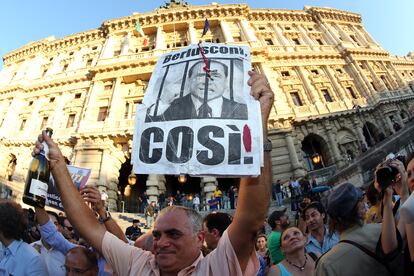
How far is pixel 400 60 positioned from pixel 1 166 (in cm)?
4425

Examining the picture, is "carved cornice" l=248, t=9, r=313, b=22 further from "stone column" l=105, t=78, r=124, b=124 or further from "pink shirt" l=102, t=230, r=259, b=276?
"pink shirt" l=102, t=230, r=259, b=276

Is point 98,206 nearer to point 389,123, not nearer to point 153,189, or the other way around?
point 153,189

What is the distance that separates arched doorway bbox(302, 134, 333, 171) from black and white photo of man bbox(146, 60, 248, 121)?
63.4 ft

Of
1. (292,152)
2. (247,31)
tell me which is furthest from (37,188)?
(247,31)

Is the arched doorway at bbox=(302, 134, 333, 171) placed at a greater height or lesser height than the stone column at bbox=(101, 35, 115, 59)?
lesser

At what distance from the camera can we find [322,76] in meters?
23.8

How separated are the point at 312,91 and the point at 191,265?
2284 cm

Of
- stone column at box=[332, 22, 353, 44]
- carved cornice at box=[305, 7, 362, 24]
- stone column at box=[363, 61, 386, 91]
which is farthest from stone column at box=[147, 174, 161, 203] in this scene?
carved cornice at box=[305, 7, 362, 24]

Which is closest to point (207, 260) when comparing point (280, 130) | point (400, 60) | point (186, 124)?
point (186, 124)

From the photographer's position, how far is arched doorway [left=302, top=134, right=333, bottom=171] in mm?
20469

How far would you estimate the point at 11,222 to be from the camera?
2.85 m

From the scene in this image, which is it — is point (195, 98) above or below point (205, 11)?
below

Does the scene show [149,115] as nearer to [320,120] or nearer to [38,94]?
[320,120]

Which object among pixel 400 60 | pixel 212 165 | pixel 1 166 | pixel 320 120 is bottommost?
pixel 212 165
